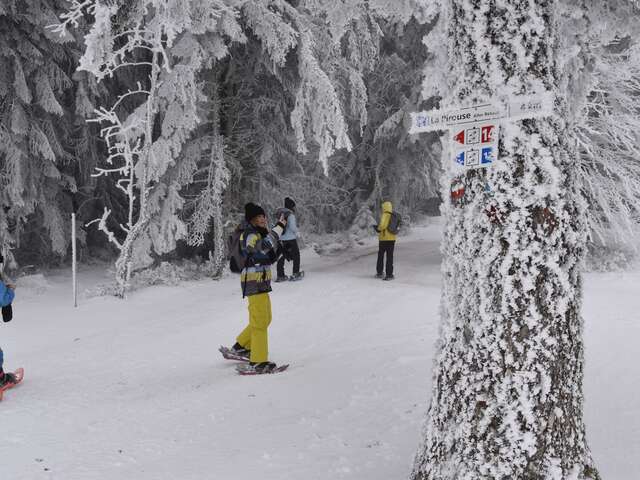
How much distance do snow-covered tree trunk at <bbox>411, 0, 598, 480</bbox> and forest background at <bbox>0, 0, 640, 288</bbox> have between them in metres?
6.13

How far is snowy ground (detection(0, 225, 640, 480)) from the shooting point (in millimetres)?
4348

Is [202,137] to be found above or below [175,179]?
above

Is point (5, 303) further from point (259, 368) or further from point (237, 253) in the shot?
point (259, 368)

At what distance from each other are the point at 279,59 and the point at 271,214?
4.44 metres

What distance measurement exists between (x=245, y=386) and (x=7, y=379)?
2734 mm

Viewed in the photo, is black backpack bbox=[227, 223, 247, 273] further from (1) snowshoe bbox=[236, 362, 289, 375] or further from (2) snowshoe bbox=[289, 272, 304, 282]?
(2) snowshoe bbox=[289, 272, 304, 282]

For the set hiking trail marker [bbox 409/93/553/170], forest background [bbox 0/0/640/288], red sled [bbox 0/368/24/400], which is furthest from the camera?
forest background [bbox 0/0/640/288]

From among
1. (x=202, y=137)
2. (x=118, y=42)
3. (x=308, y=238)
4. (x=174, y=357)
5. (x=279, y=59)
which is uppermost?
(x=118, y=42)

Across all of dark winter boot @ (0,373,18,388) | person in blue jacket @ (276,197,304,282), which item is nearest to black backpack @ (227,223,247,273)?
dark winter boot @ (0,373,18,388)

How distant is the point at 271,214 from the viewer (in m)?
14.9

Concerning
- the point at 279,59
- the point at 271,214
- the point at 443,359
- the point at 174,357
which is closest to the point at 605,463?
the point at 443,359

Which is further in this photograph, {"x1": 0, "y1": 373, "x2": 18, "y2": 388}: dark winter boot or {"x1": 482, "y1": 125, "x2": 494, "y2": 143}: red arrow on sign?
{"x1": 0, "y1": 373, "x2": 18, "y2": 388}: dark winter boot

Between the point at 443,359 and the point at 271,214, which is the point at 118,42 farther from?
the point at 443,359

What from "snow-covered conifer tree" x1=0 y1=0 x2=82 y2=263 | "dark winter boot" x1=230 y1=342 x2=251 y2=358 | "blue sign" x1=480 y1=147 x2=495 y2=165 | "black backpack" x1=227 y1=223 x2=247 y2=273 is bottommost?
"dark winter boot" x1=230 y1=342 x2=251 y2=358
